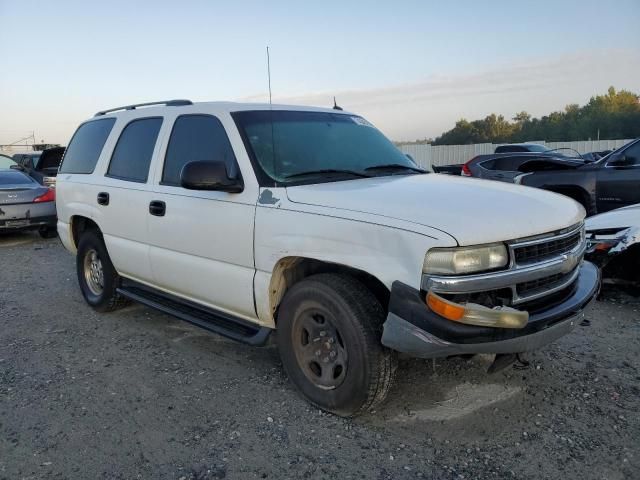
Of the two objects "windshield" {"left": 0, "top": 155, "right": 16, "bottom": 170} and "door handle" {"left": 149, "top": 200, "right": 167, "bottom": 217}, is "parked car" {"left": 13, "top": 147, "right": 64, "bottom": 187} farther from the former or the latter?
"door handle" {"left": 149, "top": 200, "right": 167, "bottom": 217}

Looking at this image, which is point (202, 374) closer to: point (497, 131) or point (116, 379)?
point (116, 379)

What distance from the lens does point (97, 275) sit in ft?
18.4

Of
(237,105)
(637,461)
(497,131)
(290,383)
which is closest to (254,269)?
(290,383)

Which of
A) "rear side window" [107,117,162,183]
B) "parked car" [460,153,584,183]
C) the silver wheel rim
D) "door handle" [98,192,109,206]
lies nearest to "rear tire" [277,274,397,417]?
"rear side window" [107,117,162,183]

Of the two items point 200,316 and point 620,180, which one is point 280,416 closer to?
point 200,316

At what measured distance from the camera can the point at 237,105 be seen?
4141mm

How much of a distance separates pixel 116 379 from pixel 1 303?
2.96 metres

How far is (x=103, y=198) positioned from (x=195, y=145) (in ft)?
4.48

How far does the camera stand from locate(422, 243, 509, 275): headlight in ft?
8.98

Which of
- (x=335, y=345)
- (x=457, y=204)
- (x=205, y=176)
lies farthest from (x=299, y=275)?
(x=457, y=204)

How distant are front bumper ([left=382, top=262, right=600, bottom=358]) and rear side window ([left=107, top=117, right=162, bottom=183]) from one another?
264 cm

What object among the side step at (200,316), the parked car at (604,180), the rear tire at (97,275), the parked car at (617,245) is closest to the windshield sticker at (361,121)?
the side step at (200,316)

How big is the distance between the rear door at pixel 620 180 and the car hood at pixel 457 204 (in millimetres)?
4638

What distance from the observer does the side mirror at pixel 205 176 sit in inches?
136
